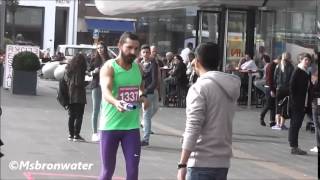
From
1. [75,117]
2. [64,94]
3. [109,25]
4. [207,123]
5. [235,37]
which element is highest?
[109,25]

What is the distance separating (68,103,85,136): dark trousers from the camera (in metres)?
11.3

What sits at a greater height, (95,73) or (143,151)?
(95,73)

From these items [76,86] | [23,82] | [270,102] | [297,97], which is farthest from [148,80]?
[23,82]

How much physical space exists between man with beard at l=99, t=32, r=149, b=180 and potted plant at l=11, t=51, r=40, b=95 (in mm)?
13045

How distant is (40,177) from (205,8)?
1463cm

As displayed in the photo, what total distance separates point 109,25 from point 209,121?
5539 cm

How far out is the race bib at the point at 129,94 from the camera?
6.72 meters

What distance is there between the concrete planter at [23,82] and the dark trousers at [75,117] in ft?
27.8

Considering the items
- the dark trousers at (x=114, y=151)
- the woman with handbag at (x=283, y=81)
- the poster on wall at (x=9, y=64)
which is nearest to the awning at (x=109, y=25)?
the poster on wall at (x=9, y=64)

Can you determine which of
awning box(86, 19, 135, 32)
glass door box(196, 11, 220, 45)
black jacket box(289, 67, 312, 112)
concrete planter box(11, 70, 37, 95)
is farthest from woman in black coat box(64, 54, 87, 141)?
awning box(86, 19, 135, 32)

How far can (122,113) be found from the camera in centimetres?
662

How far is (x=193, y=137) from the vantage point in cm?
471

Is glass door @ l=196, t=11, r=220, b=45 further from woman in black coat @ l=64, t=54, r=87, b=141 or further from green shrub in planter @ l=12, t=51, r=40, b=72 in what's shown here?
woman in black coat @ l=64, t=54, r=87, b=141

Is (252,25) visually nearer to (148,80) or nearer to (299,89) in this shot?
(299,89)
